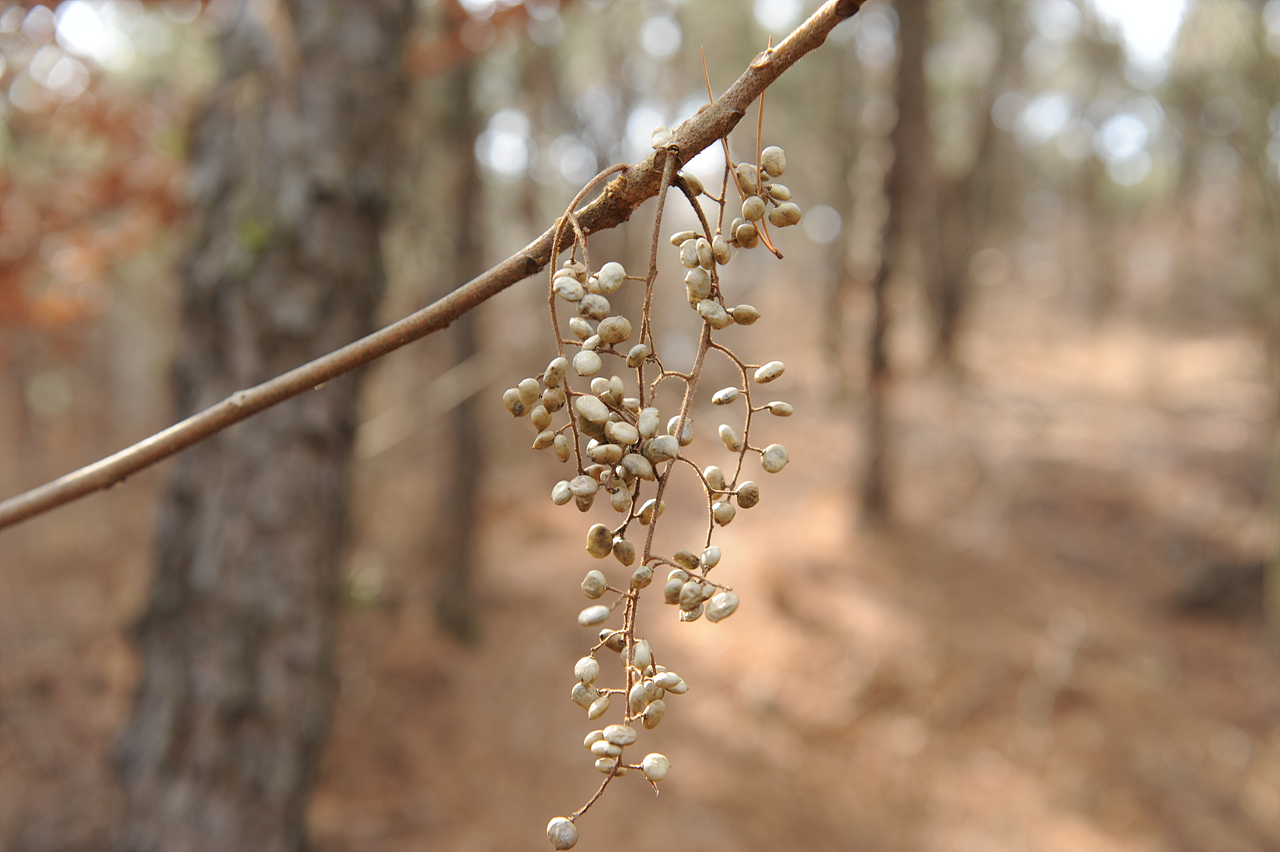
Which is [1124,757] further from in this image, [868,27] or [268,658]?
[868,27]

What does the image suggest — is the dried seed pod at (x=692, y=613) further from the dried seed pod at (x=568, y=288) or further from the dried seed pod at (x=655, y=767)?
the dried seed pod at (x=568, y=288)

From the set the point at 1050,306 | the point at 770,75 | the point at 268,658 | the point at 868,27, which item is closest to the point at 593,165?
the point at 868,27

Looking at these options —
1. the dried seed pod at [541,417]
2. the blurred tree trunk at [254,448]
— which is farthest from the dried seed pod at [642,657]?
the blurred tree trunk at [254,448]

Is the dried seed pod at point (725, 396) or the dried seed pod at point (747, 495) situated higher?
the dried seed pod at point (725, 396)

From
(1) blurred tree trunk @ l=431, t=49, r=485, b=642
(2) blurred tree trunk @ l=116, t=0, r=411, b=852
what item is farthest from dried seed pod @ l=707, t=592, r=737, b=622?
(1) blurred tree trunk @ l=431, t=49, r=485, b=642

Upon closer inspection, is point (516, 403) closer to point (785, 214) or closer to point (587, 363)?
point (587, 363)

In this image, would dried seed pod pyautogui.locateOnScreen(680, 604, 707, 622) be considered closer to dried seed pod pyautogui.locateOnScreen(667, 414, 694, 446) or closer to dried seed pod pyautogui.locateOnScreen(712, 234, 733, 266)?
dried seed pod pyautogui.locateOnScreen(667, 414, 694, 446)
